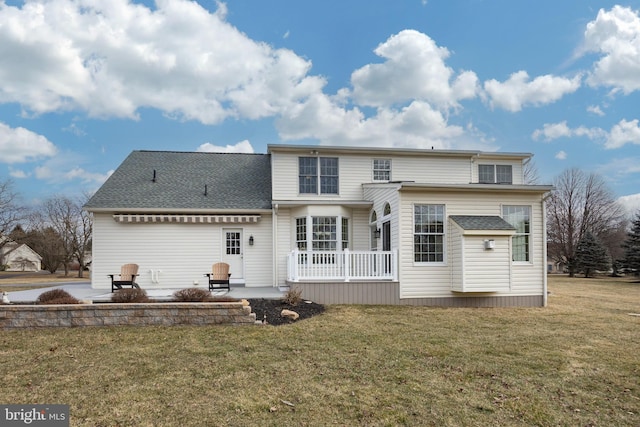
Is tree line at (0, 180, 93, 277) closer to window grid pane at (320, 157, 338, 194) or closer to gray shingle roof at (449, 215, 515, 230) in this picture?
window grid pane at (320, 157, 338, 194)

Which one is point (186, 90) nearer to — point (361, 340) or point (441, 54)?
point (441, 54)

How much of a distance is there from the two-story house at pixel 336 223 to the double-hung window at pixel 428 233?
0.03m

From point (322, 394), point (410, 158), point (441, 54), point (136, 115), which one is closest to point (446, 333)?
point (322, 394)

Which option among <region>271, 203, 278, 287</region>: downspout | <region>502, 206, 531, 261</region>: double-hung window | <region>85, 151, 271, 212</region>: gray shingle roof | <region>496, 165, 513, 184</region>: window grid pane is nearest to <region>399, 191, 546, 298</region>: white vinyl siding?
<region>502, 206, 531, 261</region>: double-hung window

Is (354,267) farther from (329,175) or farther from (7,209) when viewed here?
(7,209)

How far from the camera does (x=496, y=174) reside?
52.9ft

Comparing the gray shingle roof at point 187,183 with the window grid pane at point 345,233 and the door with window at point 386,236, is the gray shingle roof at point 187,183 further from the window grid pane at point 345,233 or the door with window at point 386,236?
the door with window at point 386,236

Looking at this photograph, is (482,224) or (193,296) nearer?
(193,296)

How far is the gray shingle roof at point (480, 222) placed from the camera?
1087cm

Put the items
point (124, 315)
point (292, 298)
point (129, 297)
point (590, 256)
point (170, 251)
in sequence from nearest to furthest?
1. point (124, 315)
2. point (129, 297)
3. point (292, 298)
4. point (170, 251)
5. point (590, 256)

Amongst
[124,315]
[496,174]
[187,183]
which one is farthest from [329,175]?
[124,315]

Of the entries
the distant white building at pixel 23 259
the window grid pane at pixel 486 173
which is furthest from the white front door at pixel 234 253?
the distant white building at pixel 23 259

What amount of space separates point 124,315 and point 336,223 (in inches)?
312

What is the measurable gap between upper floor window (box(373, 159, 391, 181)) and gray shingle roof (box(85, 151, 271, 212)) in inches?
171
